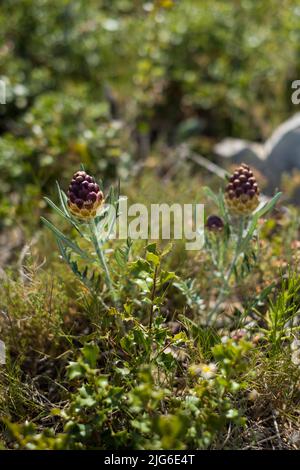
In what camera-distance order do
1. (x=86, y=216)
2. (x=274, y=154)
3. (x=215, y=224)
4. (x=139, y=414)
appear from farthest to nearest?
(x=274, y=154), (x=215, y=224), (x=86, y=216), (x=139, y=414)

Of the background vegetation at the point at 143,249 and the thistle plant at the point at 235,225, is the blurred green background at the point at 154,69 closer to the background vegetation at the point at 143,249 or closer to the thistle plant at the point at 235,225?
the background vegetation at the point at 143,249

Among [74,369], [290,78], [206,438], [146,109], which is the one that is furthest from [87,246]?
[290,78]

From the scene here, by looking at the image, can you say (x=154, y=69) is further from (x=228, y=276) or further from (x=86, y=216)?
(x=86, y=216)

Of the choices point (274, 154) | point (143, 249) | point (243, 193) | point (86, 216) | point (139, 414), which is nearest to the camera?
point (139, 414)

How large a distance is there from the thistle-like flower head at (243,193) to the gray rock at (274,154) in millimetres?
1324

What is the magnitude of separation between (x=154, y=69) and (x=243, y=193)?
6.72 feet

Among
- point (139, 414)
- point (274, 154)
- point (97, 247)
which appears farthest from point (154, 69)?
point (139, 414)

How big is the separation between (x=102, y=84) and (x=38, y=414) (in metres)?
2.55

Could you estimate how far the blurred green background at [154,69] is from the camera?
360cm

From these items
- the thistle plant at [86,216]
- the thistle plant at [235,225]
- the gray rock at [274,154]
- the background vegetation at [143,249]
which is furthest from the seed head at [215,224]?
the gray rock at [274,154]

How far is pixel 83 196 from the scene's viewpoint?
1.71 m

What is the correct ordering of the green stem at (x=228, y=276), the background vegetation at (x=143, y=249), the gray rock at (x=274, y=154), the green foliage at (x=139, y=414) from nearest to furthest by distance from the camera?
1. the green foliage at (x=139, y=414)
2. the background vegetation at (x=143, y=249)
3. the green stem at (x=228, y=276)
4. the gray rock at (x=274, y=154)

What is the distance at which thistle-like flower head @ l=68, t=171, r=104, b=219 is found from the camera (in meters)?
1.71

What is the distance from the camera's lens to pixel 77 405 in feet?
5.22
